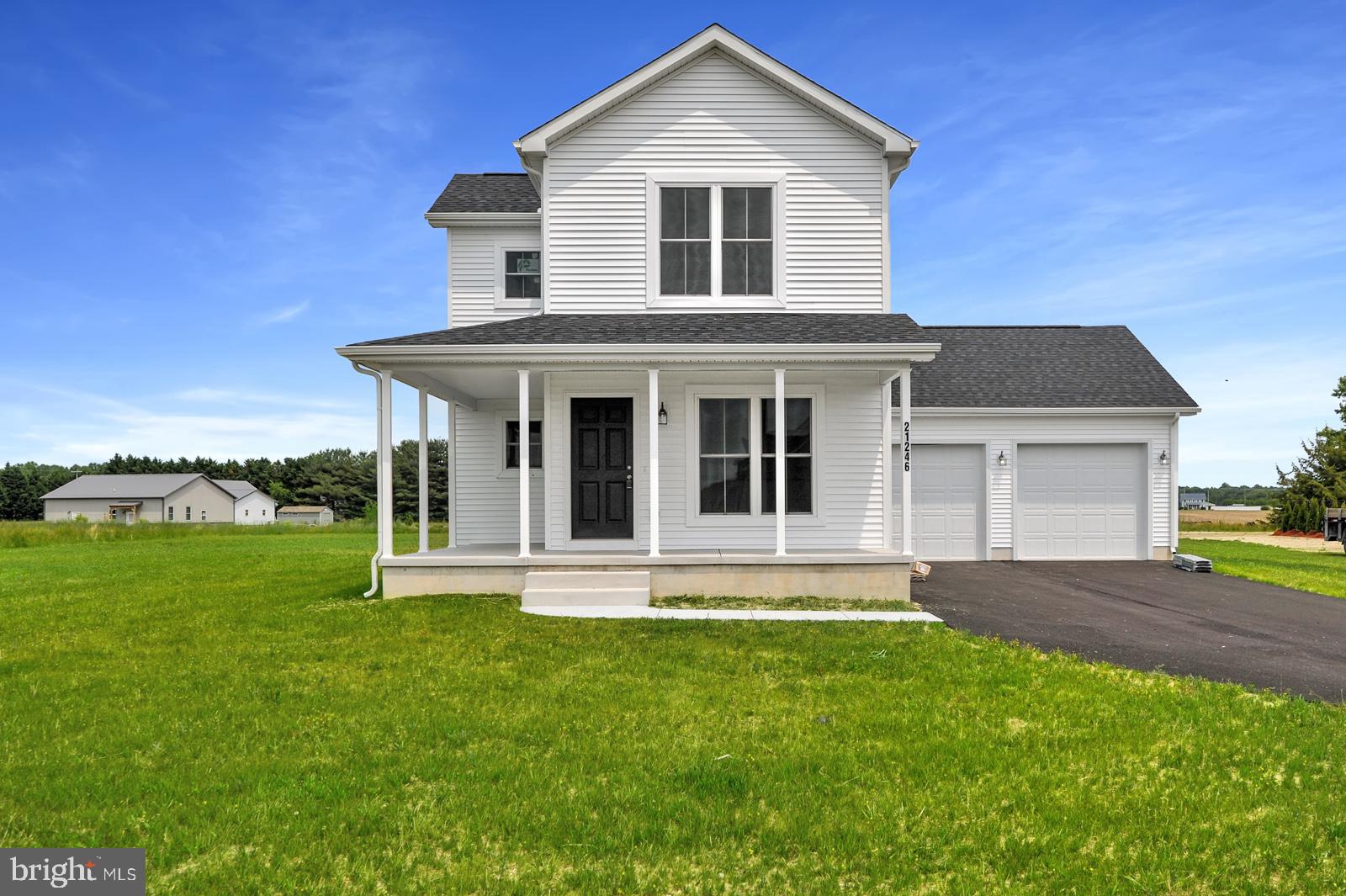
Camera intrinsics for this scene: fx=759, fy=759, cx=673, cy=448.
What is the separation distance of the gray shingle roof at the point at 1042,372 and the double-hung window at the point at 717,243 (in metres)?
4.59

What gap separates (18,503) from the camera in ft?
254

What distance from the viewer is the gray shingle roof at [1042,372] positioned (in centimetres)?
1548

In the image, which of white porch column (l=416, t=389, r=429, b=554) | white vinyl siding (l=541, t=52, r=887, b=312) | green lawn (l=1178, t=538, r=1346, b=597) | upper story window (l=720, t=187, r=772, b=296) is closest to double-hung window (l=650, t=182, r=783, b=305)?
upper story window (l=720, t=187, r=772, b=296)

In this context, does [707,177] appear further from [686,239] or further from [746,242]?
[746,242]

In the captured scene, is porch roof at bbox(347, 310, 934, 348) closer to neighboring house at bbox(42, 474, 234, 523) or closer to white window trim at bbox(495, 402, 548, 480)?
white window trim at bbox(495, 402, 548, 480)

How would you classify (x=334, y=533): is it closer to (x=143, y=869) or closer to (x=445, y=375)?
(x=445, y=375)

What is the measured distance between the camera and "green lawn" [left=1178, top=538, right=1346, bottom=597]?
1252cm

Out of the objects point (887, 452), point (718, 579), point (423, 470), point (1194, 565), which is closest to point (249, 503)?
point (423, 470)

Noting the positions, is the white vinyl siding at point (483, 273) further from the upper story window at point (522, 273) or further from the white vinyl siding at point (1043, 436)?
the white vinyl siding at point (1043, 436)

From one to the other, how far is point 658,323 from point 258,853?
8.77 m

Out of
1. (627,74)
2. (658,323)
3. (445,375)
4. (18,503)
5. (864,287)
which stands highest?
(627,74)

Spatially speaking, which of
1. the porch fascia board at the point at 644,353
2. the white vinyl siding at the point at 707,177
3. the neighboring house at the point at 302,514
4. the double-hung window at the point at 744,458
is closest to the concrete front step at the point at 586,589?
the double-hung window at the point at 744,458

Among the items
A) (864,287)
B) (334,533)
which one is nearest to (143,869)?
(864,287)

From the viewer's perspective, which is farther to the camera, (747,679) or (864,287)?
(864,287)
